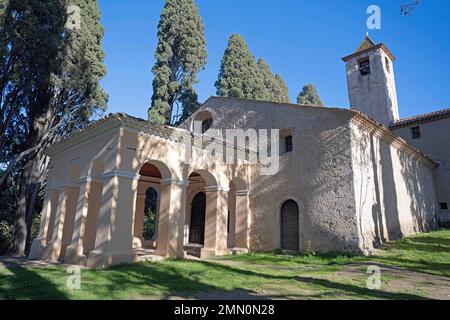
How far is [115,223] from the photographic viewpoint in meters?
8.66

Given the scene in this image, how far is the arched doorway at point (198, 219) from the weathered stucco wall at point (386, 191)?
7.47 metres

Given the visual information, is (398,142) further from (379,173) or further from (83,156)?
(83,156)

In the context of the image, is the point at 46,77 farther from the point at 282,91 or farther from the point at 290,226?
the point at 282,91

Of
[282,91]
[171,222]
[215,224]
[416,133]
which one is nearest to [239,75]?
[282,91]

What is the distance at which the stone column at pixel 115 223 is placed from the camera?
27.7ft

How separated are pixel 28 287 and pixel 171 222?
4.37 metres

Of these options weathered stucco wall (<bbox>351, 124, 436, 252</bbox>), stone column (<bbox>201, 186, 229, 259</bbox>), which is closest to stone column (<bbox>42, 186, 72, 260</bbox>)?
stone column (<bbox>201, 186, 229, 259</bbox>)

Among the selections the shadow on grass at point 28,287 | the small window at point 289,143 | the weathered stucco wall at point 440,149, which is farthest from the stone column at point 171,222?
the weathered stucco wall at point 440,149

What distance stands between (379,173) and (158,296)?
1043cm

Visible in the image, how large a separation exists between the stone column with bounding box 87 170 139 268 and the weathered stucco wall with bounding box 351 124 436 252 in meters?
7.70

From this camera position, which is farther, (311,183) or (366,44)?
(366,44)

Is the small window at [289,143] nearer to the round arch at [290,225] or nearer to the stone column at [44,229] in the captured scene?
the round arch at [290,225]

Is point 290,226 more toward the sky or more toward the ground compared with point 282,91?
more toward the ground

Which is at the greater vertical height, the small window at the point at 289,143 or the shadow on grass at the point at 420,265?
the small window at the point at 289,143
